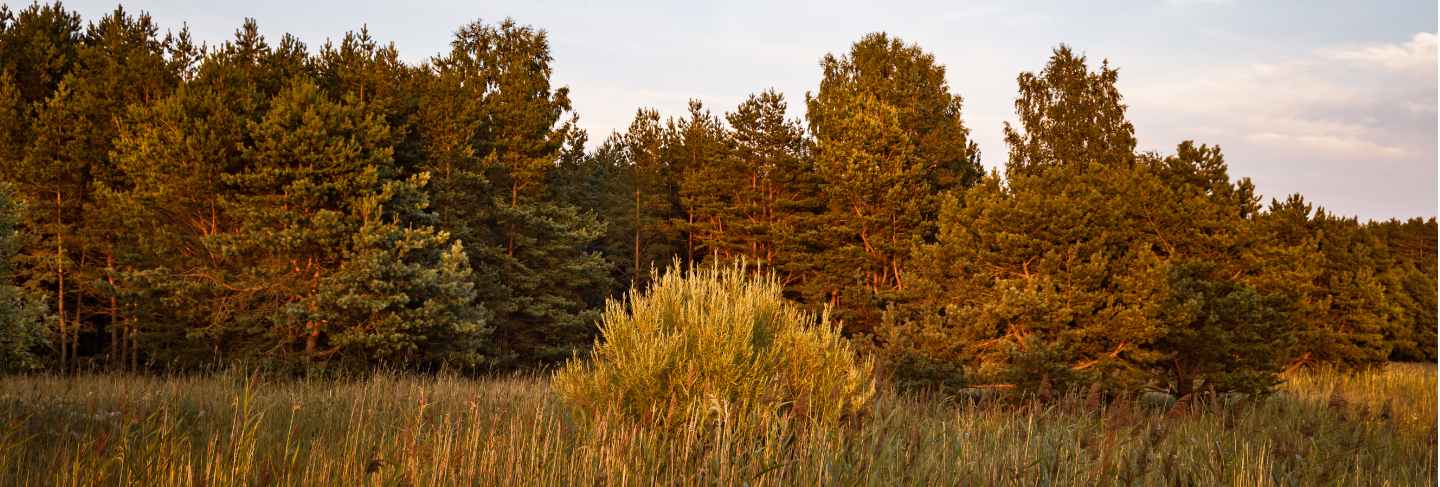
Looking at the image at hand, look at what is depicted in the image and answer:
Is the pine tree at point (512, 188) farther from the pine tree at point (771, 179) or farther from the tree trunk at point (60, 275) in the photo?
the tree trunk at point (60, 275)

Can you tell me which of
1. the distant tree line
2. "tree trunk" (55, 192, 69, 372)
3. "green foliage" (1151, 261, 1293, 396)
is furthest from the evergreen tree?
"tree trunk" (55, 192, 69, 372)

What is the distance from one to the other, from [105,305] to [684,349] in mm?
19979

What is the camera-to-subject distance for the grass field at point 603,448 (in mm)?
4215

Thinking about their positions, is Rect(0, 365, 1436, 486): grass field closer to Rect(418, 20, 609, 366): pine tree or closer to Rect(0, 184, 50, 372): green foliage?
Answer: Rect(0, 184, 50, 372): green foliage

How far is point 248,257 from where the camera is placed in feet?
57.6

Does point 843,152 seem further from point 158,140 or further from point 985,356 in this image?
point 158,140

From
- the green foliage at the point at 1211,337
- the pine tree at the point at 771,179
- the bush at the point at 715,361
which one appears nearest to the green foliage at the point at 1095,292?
the green foliage at the point at 1211,337

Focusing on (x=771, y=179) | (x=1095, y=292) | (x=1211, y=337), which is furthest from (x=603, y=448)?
(x=771, y=179)

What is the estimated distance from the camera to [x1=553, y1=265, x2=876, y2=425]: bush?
660cm

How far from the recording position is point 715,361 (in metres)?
6.72

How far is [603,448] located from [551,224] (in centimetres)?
2000

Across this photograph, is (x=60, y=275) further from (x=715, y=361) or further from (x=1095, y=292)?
(x=1095, y=292)

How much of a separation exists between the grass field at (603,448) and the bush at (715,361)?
0.82ft

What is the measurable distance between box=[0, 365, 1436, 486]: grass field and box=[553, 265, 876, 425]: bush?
0.82ft
